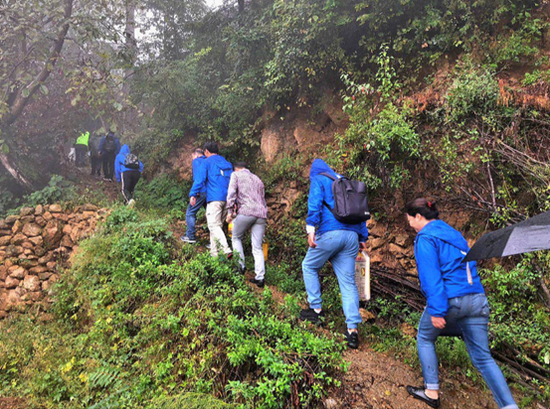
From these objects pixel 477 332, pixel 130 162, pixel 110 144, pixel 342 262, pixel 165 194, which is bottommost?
pixel 477 332

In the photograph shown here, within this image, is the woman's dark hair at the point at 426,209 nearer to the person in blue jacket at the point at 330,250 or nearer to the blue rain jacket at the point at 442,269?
the blue rain jacket at the point at 442,269

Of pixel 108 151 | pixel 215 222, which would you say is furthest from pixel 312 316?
pixel 108 151

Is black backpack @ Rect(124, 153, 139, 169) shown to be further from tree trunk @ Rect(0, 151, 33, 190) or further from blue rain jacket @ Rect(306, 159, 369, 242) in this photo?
blue rain jacket @ Rect(306, 159, 369, 242)

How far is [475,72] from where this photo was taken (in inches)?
218

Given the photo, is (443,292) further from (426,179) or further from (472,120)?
(472,120)

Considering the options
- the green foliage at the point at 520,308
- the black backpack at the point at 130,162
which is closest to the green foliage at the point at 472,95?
the green foliage at the point at 520,308

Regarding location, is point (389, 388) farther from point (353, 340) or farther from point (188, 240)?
point (188, 240)

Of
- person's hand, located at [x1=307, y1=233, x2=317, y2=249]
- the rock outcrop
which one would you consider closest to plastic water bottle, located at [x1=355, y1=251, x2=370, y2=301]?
person's hand, located at [x1=307, y1=233, x2=317, y2=249]

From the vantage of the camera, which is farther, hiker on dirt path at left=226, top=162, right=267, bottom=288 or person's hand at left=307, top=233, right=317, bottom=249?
hiker on dirt path at left=226, top=162, right=267, bottom=288

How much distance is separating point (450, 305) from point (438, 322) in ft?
0.60

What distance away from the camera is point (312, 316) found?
4172 mm

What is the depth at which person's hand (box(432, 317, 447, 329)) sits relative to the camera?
280 cm

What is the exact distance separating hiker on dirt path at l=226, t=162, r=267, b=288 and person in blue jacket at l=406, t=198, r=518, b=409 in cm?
269

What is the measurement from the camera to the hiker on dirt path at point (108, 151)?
10.2m
